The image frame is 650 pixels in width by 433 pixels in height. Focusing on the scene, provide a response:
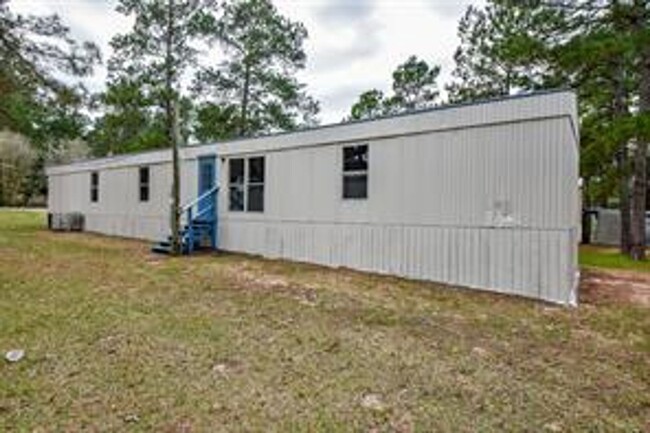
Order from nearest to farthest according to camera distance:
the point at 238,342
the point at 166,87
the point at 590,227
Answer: the point at 238,342
the point at 166,87
the point at 590,227

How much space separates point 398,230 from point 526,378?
5371 mm

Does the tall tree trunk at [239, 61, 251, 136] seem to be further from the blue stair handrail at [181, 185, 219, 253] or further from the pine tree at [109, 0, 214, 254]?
the blue stair handrail at [181, 185, 219, 253]

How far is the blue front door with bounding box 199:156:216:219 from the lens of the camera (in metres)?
13.6

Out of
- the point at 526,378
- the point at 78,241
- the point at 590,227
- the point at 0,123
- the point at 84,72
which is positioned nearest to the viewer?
the point at 526,378

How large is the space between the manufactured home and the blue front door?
0.03 metres

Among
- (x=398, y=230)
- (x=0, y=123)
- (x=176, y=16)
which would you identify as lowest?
(x=398, y=230)

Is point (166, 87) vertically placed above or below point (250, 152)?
above

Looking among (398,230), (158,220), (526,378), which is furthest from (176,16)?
(526,378)

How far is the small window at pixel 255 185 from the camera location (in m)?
12.5

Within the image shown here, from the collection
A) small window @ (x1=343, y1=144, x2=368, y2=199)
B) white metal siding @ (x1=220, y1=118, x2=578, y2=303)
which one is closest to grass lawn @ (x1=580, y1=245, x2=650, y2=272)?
white metal siding @ (x1=220, y1=118, x2=578, y2=303)

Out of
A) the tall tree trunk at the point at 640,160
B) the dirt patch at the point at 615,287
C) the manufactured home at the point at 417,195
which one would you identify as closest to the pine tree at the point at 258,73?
the manufactured home at the point at 417,195

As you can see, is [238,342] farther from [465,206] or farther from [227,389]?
[465,206]

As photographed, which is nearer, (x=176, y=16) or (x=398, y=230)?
(x=398, y=230)

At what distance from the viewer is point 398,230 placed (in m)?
9.75
